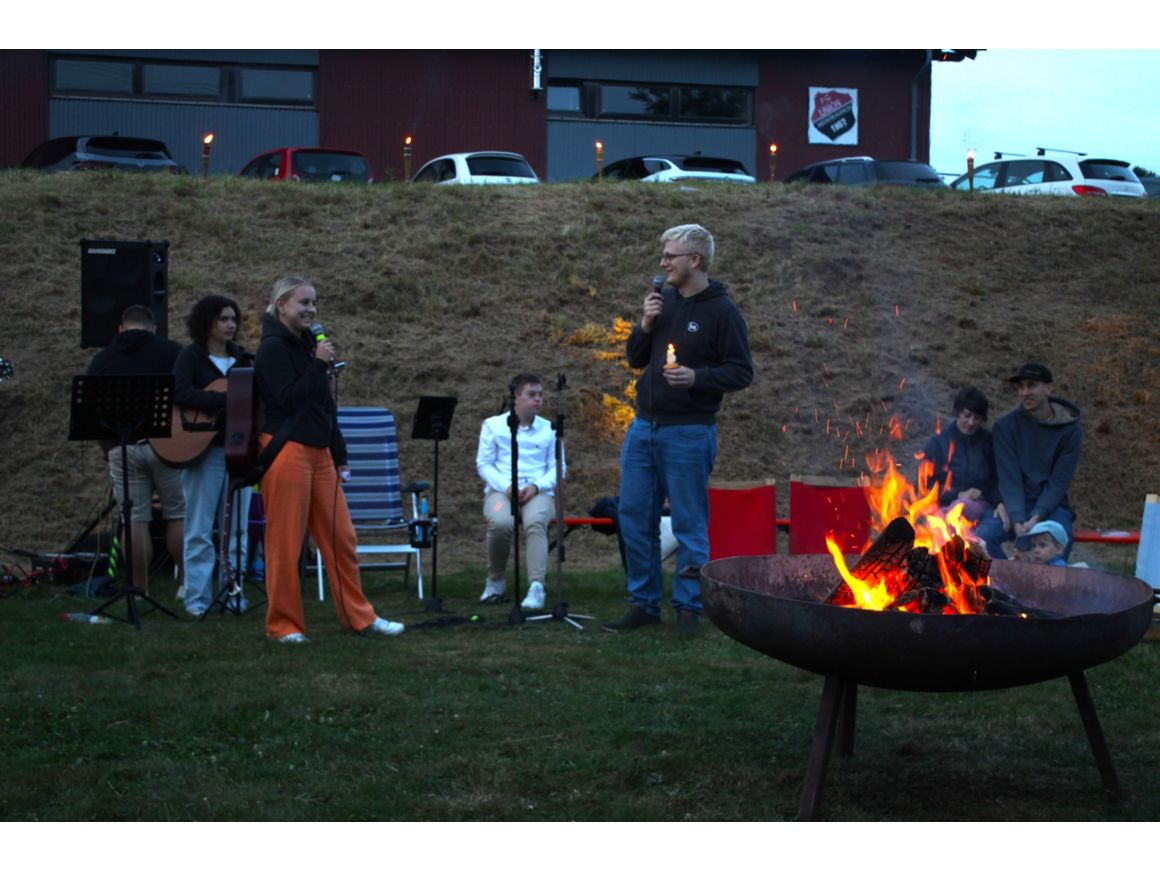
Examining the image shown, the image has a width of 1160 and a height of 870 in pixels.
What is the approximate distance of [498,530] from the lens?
28.3 ft

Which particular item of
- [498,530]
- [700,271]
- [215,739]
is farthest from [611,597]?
[215,739]

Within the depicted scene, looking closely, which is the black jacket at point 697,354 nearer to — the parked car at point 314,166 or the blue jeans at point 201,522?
the blue jeans at point 201,522

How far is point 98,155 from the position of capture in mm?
19781

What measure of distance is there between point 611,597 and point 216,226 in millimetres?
9456

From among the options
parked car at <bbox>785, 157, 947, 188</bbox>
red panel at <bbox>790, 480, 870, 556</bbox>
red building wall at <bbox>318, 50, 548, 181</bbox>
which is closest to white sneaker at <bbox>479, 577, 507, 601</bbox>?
red panel at <bbox>790, 480, 870, 556</bbox>

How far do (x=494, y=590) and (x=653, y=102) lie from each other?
2016 centimetres

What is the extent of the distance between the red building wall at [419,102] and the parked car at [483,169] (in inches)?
168

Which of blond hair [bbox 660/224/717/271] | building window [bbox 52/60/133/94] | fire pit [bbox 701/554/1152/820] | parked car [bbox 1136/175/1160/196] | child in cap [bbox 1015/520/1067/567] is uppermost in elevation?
building window [bbox 52/60/133/94]

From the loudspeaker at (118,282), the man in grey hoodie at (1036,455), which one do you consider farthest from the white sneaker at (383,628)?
the loudspeaker at (118,282)

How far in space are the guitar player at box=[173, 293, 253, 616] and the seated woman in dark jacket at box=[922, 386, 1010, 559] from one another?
4.32 m

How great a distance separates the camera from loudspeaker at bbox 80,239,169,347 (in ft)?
34.9

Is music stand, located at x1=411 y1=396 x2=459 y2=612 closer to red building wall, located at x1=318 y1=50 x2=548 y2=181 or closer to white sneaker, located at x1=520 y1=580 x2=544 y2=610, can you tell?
white sneaker, located at x1=520 y1=580 x2=544 y2=610

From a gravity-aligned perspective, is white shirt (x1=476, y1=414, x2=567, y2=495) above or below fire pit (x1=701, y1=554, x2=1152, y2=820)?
above

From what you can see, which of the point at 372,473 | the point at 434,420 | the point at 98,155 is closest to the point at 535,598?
the point at 434,420
